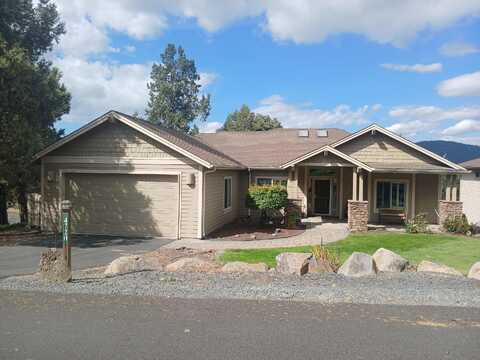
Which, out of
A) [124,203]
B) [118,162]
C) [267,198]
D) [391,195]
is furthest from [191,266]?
[391,195]

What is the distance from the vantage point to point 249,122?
170ft

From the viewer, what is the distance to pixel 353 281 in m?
7.52

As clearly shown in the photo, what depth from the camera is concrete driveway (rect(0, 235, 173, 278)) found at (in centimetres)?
965

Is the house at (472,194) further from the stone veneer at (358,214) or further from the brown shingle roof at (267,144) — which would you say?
the brown shingle roof at (267,144)

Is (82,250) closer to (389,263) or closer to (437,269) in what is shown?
(389,263)

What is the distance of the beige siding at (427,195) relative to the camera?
19344mm

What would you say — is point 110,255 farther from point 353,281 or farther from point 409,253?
point 409,253

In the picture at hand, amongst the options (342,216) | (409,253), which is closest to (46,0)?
(342,216)

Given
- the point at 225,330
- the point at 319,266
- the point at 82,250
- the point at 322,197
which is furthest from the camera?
the point at 322,197

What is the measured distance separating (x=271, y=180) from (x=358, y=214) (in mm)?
5141

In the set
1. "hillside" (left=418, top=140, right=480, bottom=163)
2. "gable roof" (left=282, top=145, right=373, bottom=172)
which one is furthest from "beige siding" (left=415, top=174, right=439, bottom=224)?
"hillside" (left=418, top=140, right=480, bottom=163)

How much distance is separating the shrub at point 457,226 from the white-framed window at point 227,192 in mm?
9290

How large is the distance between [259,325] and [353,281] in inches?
118

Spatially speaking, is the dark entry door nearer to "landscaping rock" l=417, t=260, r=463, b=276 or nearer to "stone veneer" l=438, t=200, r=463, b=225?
"stone veneer" l=438, t=200, r=463, b=225
